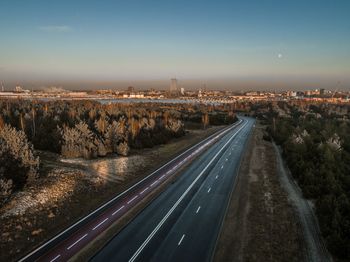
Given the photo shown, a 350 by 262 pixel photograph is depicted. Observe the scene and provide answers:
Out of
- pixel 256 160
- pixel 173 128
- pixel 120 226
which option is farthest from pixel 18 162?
pixel 173 128

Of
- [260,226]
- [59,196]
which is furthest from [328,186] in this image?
[59,196]

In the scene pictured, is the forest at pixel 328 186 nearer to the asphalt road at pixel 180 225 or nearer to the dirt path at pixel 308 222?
the dirt path at pixel 308 222

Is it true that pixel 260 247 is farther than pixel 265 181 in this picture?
No

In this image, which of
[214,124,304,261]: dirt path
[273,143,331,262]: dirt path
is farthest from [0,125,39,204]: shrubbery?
[273,143,331,262]: dirt path

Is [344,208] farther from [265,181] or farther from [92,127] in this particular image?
[92,127]

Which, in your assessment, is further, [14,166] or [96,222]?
[14,166]

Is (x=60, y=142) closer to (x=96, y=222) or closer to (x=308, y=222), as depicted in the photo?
(x=96, y=222)

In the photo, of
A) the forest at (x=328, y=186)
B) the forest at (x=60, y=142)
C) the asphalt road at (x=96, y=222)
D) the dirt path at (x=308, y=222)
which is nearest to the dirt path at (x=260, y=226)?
the dirt path at (x=308, y=222)
